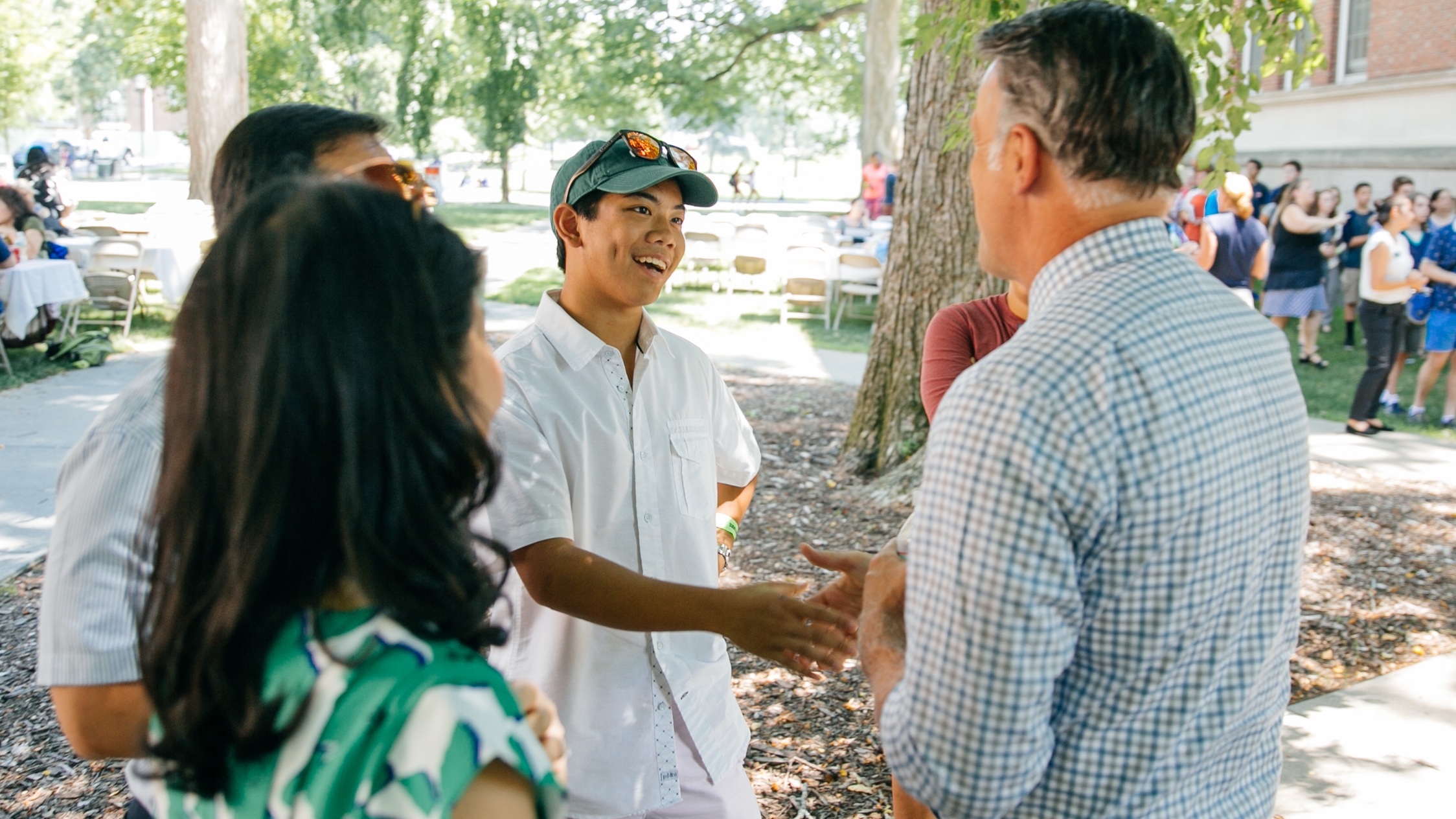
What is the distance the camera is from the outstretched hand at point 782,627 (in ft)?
6.61

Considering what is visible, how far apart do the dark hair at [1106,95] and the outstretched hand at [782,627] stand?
901 mm

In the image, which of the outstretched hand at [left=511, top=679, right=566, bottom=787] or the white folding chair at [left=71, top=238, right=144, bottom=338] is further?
the white folding chair at [left=71, top=238, right=144, bottom=338]

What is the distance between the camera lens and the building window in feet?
67.7

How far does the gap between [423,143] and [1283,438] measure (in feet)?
121

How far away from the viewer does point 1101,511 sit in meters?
1.35

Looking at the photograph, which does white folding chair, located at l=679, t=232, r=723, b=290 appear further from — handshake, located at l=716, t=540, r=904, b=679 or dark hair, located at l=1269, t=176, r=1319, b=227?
handshake, located at l=716, t=540, r=904, b=679

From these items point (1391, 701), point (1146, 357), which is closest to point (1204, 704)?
point (1146, 357)

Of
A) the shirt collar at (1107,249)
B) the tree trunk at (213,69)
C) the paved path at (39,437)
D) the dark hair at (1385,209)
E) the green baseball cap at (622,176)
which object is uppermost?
the tree trunk at (213,69)

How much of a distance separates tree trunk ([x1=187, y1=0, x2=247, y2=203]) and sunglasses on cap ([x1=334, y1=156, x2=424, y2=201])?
46.3 ft

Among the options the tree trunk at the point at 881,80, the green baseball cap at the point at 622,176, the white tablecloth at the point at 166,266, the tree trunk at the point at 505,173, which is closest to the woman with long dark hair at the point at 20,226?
the white tablecloth at the point at 166,266

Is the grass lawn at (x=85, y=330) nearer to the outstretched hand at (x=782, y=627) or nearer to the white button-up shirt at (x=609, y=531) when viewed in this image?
the white button-up shirt at (x=609, y=531)

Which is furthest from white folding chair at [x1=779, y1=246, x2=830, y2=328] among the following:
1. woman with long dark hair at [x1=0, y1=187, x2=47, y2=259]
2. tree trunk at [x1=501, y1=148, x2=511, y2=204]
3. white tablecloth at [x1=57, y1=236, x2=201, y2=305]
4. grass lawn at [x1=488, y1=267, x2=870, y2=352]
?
tree trunk at [x1=501, y1=148, x2=511, y2=204]

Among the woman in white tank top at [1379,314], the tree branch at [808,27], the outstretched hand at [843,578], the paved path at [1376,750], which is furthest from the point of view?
the tree branch at [808,27]

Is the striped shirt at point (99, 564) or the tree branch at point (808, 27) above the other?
the tree branch at point (808, 27)
